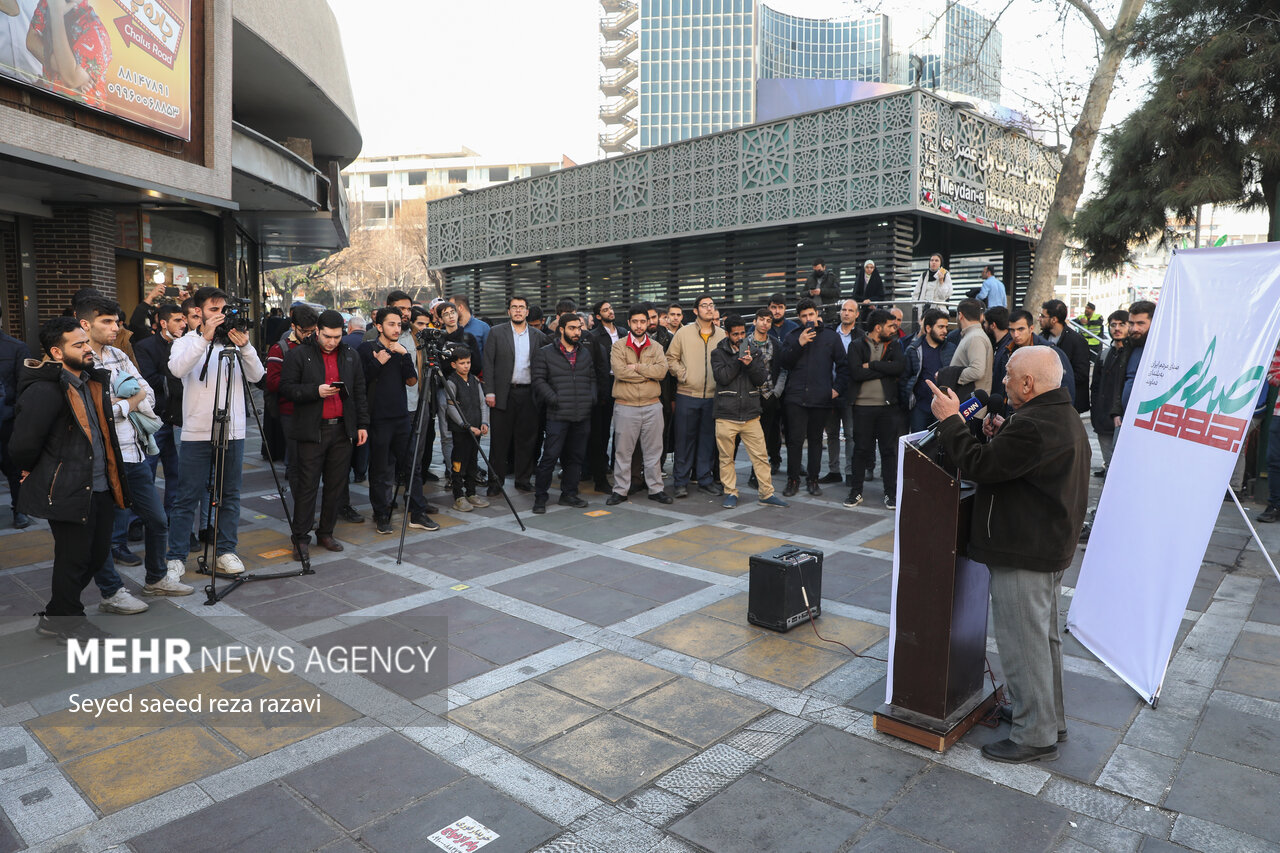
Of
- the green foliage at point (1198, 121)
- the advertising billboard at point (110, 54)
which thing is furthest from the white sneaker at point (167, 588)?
the green foliage at point (1198, 121)

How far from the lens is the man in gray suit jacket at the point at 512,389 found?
8.43 m

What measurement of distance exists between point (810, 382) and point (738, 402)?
0.90 meters

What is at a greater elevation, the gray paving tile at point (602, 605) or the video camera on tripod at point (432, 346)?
the video camera on tripod at point (432, 346)

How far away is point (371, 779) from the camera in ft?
10.8

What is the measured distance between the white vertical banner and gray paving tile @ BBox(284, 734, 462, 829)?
3422 mm

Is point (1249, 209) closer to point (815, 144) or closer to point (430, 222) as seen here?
point (815, 144)

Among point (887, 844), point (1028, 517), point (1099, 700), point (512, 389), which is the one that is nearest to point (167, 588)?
point (512, 389)

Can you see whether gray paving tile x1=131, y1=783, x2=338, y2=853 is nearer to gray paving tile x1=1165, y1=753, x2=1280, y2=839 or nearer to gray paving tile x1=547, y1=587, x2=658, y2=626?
gray paving tile x1=547, y1=587, x2=658, y2=626

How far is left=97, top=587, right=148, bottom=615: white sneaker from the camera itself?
5.10m

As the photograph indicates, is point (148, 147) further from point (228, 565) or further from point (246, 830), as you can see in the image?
point (246, 830)

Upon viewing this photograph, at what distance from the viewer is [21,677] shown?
4.23 m

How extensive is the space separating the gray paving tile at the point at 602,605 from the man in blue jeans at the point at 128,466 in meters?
2.61

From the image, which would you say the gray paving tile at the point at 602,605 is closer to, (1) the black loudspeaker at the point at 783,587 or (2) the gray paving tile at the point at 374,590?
(1) the black loudspeaker at the point at 783,587

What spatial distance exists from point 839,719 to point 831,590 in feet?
6.45
